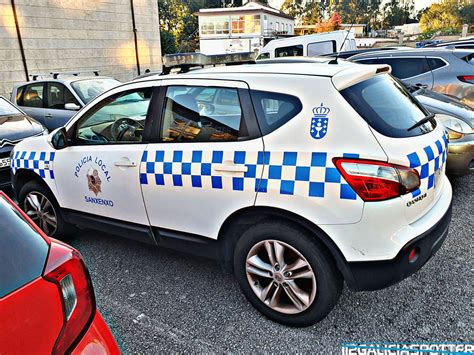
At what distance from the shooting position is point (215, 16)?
42.7 metres

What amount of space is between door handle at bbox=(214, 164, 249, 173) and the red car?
102 centimetres

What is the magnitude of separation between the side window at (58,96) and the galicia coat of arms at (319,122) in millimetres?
5604

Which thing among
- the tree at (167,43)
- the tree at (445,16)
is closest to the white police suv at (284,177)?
the tree at (167,43)

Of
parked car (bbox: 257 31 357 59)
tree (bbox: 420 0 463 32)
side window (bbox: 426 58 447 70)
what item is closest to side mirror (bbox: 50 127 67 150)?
side window (bbox: 426 58 447 70)

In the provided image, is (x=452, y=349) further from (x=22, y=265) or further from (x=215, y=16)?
(x=215, y=16)

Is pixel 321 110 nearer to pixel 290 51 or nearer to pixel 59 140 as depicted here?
pixel 59 140

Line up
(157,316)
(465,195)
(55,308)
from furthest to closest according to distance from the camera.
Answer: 1. (465,195)
2. (157,316)
3. (55,308)

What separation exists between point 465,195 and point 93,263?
4037mm

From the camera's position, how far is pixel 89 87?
6.95 metres

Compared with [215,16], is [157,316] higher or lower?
lower

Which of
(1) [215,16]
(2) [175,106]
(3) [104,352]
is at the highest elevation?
(1) [215,16]

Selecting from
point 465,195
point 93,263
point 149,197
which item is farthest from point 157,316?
point 465,195

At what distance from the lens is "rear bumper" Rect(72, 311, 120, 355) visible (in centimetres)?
130

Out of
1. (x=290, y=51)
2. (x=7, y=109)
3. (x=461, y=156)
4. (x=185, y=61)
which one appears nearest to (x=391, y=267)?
(x=185, y=61)
